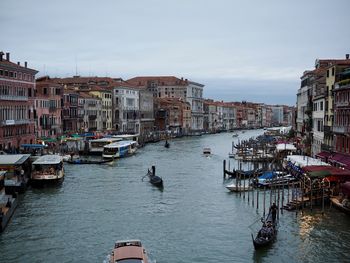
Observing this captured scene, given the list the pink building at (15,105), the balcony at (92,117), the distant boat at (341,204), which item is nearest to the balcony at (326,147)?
the distant boat at (341,204)

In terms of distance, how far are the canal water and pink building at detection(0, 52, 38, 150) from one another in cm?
761

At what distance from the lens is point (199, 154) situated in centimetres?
3991

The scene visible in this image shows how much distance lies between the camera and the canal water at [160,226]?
12984 mm

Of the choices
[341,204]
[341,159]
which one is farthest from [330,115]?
[341,204]

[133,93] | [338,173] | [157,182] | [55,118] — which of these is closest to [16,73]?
[55,118]

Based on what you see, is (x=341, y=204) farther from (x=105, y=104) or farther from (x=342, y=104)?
(x=105, y=104)

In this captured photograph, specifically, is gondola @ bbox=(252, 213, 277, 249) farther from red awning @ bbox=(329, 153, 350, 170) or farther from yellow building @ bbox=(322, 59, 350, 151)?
yellow building @ bbox=(322, 59, 350, 151)

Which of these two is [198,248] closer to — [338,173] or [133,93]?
[338,173]

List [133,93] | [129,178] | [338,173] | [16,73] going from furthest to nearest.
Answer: [133,93], [16,73], [129,178], [338,173]

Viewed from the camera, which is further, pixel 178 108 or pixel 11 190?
pixel 178 108

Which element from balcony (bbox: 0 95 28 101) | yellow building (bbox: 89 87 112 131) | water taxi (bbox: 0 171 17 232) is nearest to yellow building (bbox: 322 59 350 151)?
water taxi (bbox: 0 171 17 232)

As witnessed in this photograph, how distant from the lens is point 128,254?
1093 cm

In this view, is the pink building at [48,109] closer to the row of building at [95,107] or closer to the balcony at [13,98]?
the row of building at [95,107]

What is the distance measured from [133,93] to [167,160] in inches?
1045
